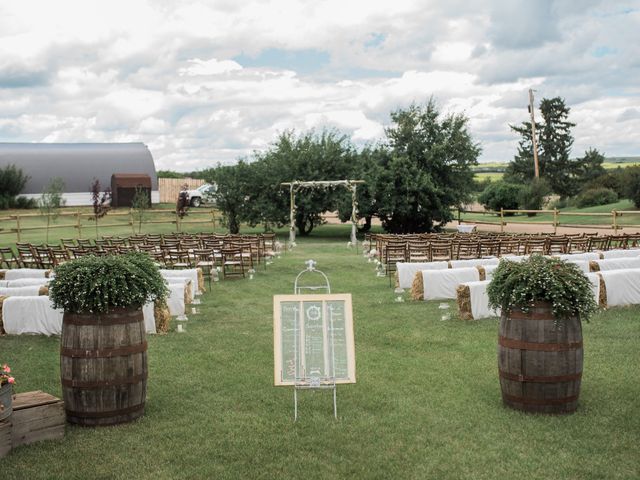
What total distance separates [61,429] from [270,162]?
107 ft

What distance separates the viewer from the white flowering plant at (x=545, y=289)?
7.66 meters

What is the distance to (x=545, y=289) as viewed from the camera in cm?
770

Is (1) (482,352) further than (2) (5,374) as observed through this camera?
Yes

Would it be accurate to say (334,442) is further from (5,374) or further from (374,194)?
(374,194)

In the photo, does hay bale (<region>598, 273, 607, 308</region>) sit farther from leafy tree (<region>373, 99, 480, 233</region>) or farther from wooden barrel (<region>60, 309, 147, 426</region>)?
leafy tree (<region>373, 99, 480, 233</region>)

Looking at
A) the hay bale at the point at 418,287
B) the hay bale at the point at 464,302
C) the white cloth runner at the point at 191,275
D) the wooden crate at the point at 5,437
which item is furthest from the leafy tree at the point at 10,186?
the wooden crate at the point at 5,437

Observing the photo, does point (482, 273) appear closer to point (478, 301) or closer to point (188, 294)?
point (478, 301)

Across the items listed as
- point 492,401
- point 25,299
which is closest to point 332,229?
point 25,299

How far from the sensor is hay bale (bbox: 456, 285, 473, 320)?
1303 cm

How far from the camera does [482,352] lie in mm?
10695

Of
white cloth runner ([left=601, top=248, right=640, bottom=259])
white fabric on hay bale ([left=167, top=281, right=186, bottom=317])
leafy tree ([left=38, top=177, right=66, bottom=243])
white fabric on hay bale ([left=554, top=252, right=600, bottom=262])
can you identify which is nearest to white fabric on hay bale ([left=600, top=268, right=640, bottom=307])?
white fabric on hay bale ([left=554, top=252, right=600, bottom=262])

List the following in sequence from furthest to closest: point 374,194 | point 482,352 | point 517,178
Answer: point 517,178 < point 374,194 < point 482,352

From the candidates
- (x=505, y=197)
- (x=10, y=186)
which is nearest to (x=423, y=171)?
(x=505, y=197)

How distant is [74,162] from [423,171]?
32466 mm
